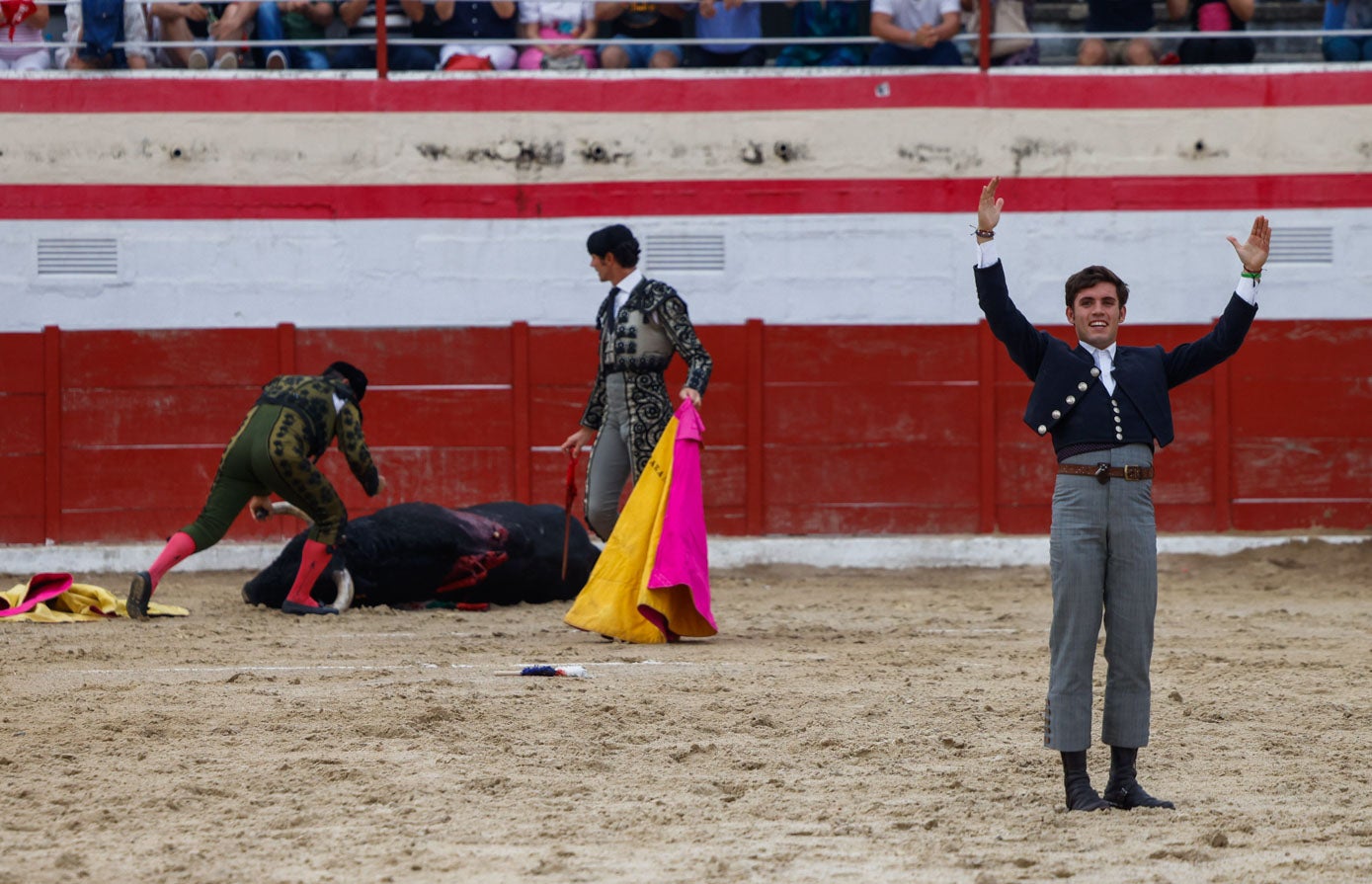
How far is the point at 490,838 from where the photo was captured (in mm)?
3629

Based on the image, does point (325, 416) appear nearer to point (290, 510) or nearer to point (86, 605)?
point (290, 510)

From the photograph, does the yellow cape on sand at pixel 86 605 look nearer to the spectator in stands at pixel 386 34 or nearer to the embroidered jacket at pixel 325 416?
the embroidered jacket at pixel 325 416

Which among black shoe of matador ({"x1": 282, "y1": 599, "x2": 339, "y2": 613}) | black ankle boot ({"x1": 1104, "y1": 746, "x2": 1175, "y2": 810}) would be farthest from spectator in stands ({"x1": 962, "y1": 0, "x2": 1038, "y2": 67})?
black ankle boot ({"x1": 1104, "y1": 746, "x2": 1175, "y2": 810})

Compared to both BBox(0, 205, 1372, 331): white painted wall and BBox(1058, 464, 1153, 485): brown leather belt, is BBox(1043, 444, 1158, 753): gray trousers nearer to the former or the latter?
BBox(1058, 464, 1153, 485): brown leather belt

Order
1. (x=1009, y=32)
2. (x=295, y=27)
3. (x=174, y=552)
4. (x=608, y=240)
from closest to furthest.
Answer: (x=608, y=240) → (x=174, y=552) → (x=1009, y=32) → (x=295, y=27)

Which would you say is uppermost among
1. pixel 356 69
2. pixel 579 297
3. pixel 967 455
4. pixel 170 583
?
pixel 356 69

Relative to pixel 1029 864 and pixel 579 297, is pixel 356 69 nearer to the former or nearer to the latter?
pixel 579 297

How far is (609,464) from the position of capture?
711cm

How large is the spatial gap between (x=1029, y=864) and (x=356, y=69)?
26.3 ft

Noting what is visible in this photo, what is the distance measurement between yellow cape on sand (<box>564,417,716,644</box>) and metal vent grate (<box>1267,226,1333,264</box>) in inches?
196

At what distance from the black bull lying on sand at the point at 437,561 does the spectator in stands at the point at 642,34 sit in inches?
129

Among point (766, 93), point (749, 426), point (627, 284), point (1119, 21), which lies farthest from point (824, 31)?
point (627, 284)

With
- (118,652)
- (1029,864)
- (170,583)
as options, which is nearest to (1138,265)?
(170,583)

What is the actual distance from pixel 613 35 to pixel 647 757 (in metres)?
7.17
